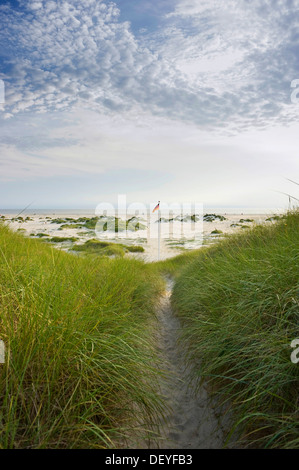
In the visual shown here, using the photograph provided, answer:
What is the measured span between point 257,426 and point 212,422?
0.73m

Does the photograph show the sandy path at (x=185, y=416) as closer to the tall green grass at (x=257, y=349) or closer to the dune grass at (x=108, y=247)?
the tall green grass at (x=257, y=349)

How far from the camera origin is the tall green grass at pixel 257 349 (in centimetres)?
216

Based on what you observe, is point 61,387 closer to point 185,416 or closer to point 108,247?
point 185,416

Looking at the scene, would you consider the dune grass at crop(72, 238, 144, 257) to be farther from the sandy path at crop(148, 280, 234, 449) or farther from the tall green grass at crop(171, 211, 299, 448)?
the sandy path at crop(148, 280, 234, 449)

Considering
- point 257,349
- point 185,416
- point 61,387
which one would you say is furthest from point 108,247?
point 61,387

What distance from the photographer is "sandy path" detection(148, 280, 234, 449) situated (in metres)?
2.62

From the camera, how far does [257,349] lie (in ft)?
8.53

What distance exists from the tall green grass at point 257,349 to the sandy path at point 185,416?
203mm

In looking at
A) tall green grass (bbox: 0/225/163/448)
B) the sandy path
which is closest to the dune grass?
the sandy path

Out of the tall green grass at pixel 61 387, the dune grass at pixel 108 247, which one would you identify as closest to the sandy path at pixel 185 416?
the tall green grass at pixel 61 387

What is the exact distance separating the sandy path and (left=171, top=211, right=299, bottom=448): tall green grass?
0.20 meters

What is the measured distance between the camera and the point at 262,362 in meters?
2.41
